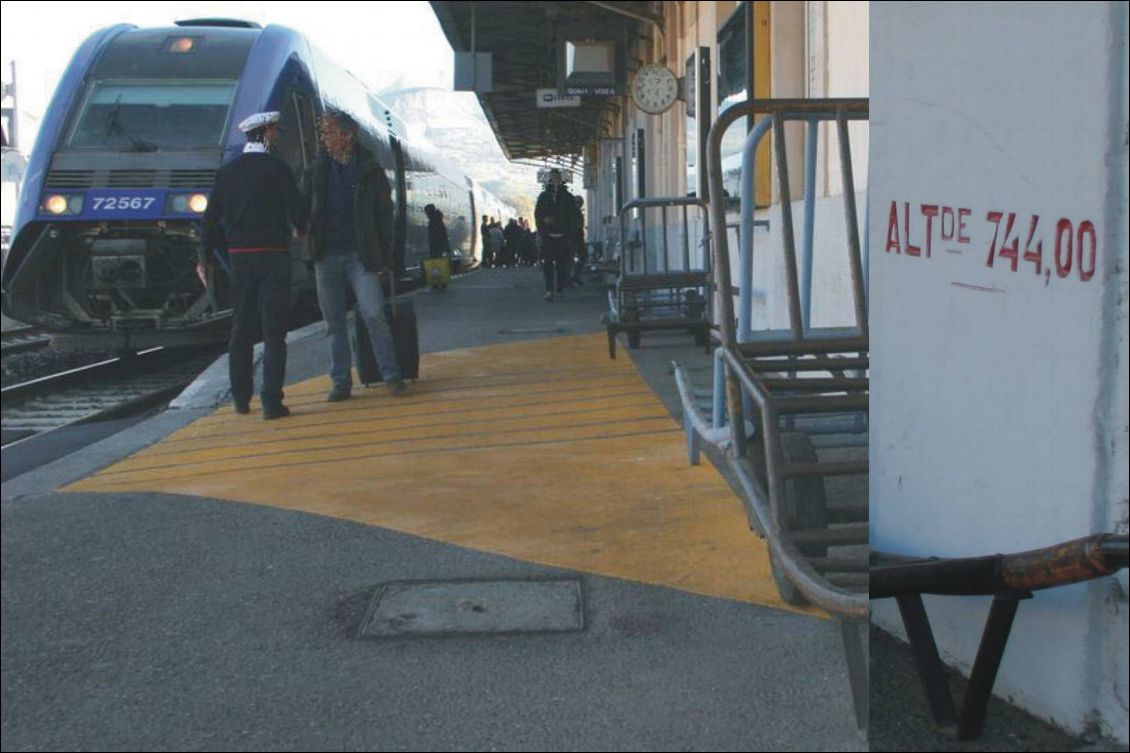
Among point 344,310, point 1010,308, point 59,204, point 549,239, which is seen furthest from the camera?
point 549,239

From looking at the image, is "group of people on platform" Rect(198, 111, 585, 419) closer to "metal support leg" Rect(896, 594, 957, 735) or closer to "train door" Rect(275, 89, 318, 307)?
"train door" Rect(275, 89, 318, 307)

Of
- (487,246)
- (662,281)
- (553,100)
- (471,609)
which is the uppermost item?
(553,100)

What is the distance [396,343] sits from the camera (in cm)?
75

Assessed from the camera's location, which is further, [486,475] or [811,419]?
[486,475]

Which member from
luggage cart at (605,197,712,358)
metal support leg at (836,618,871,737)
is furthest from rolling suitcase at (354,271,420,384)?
luggage cart at (605,197,712,358)

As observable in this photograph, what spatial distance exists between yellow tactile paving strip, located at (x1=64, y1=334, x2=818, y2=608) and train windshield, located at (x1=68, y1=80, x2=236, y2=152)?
0.18 metres

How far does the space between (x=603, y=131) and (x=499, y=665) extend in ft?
1.92

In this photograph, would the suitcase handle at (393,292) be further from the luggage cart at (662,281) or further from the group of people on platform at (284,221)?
the luggage cart at (662,281)

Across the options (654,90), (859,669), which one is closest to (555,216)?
(654,90)

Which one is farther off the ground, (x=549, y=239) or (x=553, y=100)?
(x=553, y=100)

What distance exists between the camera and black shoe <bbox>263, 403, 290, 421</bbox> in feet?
2.00

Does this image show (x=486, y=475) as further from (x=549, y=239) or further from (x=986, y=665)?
(x=986, y=665)

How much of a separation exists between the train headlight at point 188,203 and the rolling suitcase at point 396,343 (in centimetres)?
17

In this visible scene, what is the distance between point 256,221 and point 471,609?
373 mm
